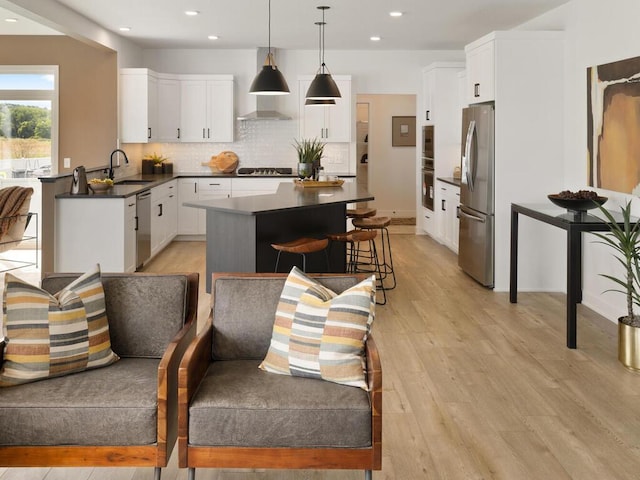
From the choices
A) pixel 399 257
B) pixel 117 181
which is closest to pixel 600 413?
pixel 399 257

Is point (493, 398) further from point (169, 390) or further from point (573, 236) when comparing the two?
point (169, 390)

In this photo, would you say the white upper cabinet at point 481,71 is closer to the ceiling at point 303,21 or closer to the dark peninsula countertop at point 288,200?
the ceiling at point 303,21

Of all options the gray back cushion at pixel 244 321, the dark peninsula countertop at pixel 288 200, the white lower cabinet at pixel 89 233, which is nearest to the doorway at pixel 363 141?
the dark peninsula countertop at pixel 288 200

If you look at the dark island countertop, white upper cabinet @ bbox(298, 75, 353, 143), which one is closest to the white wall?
white upper cabinet @ bbox(298, 75, 353, 143)

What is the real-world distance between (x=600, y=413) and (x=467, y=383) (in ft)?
2.47

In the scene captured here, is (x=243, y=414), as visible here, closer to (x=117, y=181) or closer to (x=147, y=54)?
(x=117, y=181)

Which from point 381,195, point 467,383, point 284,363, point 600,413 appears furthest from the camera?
point 381,195

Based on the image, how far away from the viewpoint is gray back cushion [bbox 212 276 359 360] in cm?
290

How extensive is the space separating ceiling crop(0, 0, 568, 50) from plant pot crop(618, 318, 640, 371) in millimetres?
3603

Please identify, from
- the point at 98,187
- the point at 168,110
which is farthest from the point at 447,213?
the point at 98,187

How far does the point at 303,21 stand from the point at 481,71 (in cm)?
215

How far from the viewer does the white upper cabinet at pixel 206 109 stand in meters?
9.66

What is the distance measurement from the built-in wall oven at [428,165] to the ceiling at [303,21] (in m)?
1.25

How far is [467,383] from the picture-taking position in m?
3.98
